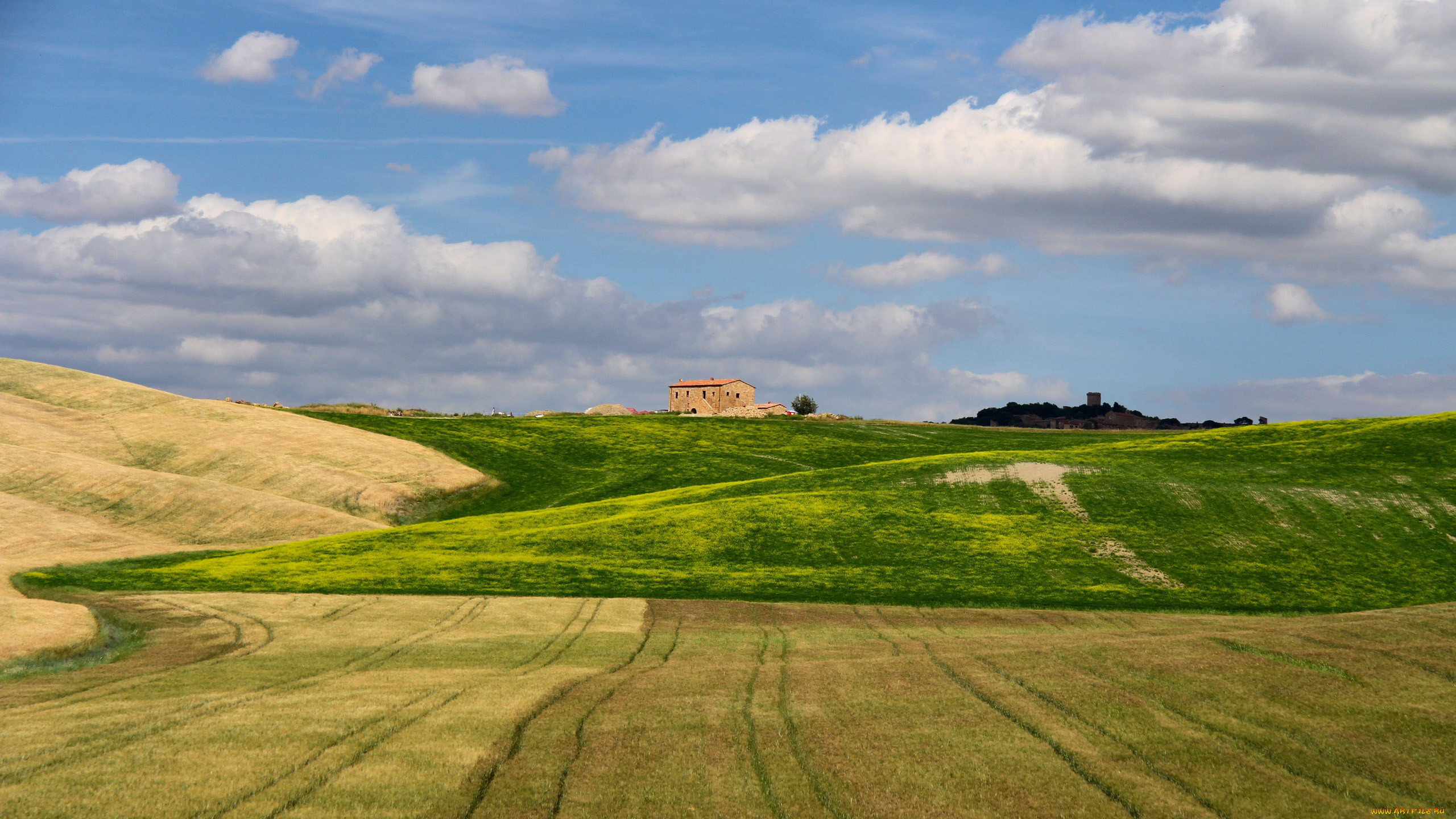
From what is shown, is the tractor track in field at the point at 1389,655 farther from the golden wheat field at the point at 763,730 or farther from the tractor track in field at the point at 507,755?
the tractor track in field at the point at 507,755

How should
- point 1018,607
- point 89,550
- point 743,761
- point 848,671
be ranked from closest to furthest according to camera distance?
1. point 743,761
2. point 848,671
3. point 1018,607
4. point 89,550

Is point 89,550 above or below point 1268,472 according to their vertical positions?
below

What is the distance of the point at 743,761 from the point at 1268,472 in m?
71.2

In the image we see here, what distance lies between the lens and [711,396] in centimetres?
19562

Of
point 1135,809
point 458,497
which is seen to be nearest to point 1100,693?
point 1135,809

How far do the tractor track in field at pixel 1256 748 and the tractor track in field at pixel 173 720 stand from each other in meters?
21.1

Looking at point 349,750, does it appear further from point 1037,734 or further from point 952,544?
point 952,544

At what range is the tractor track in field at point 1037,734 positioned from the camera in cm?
1750

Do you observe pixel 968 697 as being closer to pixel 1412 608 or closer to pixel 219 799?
pixel 219 799

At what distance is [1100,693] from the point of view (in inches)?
920

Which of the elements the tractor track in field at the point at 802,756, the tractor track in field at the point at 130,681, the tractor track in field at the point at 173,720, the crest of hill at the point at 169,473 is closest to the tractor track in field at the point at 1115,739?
the tractor track in field at the point at 802,756

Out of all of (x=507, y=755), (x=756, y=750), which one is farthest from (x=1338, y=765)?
(x=507, y=755)

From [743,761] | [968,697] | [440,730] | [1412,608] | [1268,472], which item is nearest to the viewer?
[743,761]

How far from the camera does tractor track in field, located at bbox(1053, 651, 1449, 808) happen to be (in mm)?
17844
